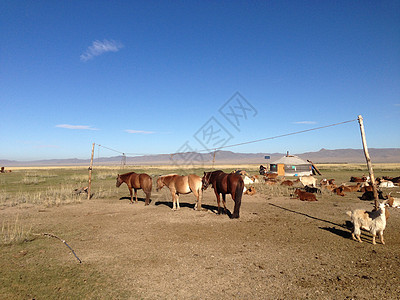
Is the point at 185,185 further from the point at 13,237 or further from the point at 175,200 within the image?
the point at 13,237

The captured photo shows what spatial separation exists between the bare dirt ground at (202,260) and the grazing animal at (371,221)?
35cm

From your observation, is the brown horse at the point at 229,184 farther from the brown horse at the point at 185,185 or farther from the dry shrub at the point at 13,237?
the dry shrub at the point at 13,237

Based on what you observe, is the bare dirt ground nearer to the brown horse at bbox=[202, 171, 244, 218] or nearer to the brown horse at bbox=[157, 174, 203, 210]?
the brown horse at bbox=[202, 171, 244, 218]

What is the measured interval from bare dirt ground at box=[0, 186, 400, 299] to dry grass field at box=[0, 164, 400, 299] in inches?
0.9

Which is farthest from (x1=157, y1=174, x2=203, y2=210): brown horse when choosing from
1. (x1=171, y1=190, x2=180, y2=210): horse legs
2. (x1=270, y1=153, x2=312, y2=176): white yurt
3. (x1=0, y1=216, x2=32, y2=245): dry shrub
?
(x1=270, y1=153, x2=312, y2=176): white yurt

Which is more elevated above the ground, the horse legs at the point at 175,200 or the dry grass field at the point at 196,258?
the horse legs at the point at 175,200

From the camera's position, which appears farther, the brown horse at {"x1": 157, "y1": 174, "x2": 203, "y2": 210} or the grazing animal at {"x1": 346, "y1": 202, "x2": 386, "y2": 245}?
the brown horse at {"x1": 157, "y1": 174, "x2": 203, "y2": 210}

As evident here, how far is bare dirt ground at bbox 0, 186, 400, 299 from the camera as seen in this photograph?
4.72 meters

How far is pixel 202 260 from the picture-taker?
620 cm

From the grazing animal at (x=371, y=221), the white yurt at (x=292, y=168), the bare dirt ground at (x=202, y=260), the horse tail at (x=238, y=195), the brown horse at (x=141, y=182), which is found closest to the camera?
the bare dirt ground at (x=202, y=260)

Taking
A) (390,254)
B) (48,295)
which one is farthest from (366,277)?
(48,295)

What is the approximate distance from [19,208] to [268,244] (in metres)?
13.4

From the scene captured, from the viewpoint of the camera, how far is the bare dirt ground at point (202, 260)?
472 centimetres

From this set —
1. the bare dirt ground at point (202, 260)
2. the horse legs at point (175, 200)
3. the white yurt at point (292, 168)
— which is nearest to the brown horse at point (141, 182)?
the horse legs at point (175, 200)
